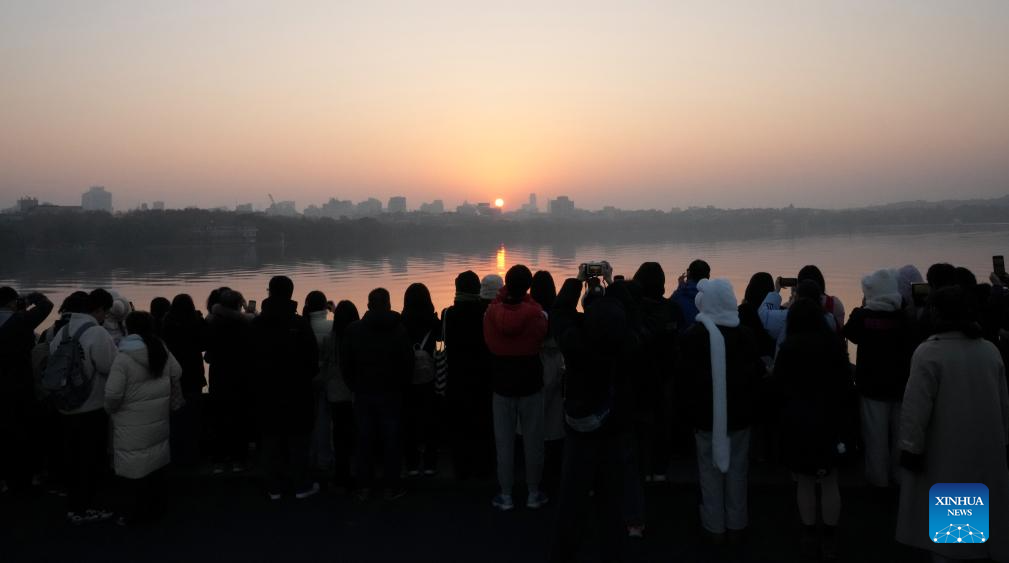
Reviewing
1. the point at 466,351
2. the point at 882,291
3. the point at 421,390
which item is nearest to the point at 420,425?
the point at 421,390

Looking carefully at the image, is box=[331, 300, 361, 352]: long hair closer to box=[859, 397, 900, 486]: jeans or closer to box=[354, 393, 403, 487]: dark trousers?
box=[354, 393, 403, 487]: dark trousers

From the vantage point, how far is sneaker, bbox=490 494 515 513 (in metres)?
4.49

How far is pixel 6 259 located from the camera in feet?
198

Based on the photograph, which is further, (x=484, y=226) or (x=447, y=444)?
(x=484, y=226)

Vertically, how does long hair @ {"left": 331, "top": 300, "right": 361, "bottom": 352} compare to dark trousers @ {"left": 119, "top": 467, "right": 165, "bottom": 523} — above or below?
above

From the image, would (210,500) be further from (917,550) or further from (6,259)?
(6,259)

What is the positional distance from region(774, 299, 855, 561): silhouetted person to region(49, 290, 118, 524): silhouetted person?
13.5ft

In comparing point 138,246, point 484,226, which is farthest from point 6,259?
point 484,226

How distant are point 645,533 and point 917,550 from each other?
4.83 ft

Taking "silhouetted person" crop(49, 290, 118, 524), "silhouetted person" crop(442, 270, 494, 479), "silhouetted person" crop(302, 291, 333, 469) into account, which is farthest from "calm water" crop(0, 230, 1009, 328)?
"silhouetted person" crop(49, 290, 118, 524)

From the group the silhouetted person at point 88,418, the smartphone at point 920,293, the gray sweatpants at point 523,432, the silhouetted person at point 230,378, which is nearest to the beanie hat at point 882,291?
the smartphone at point 920,293

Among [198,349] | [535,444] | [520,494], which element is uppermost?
[198,349]

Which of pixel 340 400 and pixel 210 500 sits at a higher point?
pixel 340 400

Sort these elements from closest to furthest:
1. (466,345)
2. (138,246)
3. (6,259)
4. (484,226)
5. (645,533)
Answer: (645,533) → (466,345) → (6,259) → (138,246) → (484,226)
